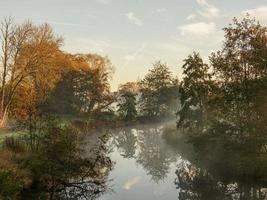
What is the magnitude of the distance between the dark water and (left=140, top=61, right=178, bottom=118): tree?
51.7m

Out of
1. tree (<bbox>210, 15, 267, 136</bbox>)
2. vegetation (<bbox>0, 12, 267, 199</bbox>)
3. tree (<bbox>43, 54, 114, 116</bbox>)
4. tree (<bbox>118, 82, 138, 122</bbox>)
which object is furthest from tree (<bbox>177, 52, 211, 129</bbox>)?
tree (<bbox>118, 82, 138, 122</bbox>)

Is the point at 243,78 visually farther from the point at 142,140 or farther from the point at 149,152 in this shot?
the point at 142,140

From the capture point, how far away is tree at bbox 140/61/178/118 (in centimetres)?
10119

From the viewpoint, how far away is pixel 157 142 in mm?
58625

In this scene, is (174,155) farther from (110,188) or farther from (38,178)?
(38,178)

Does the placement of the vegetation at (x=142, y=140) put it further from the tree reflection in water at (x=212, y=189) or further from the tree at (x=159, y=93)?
the tree at (x=159, y=93)

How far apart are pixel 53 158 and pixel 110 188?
5649 mm

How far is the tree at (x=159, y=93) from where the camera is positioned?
332 feet

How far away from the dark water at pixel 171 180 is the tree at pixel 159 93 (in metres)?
51.7

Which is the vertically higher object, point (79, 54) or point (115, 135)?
point (79, 54)

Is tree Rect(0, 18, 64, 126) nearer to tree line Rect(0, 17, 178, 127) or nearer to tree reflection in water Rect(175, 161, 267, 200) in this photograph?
tree line Rect(0, 17, 178, 127)

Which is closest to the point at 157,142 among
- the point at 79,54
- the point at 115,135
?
the point at 115,135

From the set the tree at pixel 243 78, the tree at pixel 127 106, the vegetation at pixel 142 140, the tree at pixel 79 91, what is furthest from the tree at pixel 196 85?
the tree at pixel 127 106

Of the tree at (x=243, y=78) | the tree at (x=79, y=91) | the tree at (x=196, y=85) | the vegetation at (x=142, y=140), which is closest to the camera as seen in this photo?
the vegetation at (x=142, y=140)
